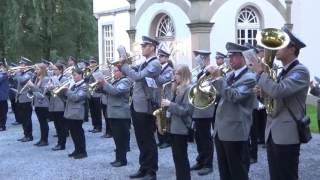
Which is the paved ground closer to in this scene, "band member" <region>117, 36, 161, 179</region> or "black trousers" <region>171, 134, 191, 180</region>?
"band member" <region>117, 36, 161, 179</region>

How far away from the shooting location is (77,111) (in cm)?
1016

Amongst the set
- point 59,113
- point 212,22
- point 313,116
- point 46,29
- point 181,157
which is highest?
point 46,29

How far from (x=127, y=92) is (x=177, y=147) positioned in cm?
239

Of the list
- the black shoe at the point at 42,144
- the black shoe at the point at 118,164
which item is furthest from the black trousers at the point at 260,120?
the black shoe at the point at 42,144

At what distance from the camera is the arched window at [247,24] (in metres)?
19.5

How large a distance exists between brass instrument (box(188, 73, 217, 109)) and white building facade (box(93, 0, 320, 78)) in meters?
10.7

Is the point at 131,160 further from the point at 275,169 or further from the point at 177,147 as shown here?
the point at 275,169

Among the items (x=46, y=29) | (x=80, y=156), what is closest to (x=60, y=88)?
(x=80, y=156)

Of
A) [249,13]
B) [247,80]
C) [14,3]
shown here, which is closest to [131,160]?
[247,80]

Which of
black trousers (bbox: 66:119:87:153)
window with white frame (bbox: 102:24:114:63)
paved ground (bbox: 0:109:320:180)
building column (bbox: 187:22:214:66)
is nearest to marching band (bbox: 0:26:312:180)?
black trousers (bbox: 66:119:87:153)

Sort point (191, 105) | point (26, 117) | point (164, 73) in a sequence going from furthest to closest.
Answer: point (26, 117), point (164, 73), point (191, 105)

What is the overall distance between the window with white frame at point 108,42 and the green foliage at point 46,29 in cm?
495

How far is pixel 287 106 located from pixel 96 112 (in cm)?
961

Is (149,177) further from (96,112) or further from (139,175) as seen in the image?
(96,112)
